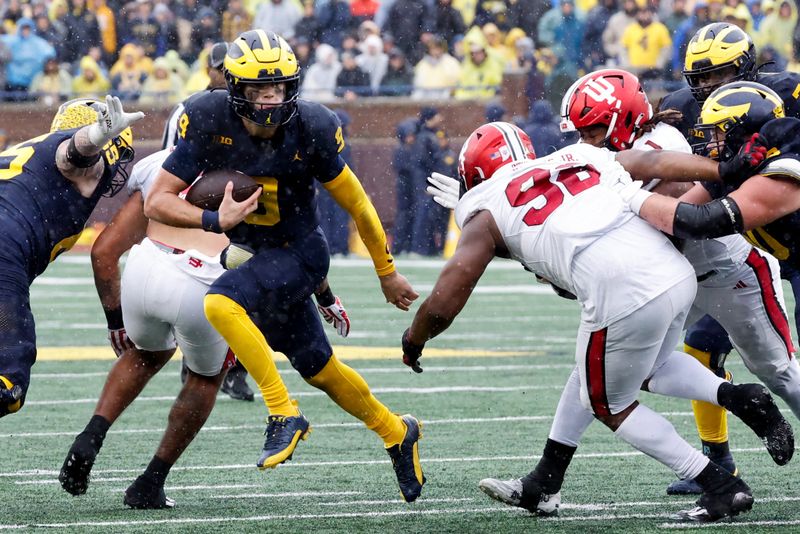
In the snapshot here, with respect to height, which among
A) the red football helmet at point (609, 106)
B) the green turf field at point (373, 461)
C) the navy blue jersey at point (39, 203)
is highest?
the red football helmet at point (609, 106)

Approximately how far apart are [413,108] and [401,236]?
80.1 inches

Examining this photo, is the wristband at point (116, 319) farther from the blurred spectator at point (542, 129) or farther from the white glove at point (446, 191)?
the blurred spectator at point (542, 129)

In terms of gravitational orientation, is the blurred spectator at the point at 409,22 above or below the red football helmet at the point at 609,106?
below

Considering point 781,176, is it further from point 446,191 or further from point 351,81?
point 351,81

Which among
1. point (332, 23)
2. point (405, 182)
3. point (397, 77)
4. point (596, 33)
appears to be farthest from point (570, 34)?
point (332, 23)

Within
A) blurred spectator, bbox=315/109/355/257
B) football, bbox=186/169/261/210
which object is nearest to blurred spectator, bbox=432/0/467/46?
blurred spectator, bbox=315/109/355/257

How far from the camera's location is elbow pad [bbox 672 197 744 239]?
14.7 feet

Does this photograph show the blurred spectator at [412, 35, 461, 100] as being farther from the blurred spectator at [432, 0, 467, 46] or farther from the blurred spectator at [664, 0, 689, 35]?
the blurred spectator at [664, 0, 689, 35]

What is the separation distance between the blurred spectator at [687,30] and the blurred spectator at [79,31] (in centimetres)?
771

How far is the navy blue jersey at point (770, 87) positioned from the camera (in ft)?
18.3

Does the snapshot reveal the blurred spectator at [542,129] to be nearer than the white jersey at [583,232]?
No

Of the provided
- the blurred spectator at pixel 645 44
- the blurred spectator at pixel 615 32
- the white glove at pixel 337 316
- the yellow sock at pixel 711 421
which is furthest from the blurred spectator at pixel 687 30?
the white glove at pixel 337 316

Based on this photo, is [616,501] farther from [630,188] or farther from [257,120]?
[257,120]

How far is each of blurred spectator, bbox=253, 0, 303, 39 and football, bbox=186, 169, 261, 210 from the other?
44.3 ft
